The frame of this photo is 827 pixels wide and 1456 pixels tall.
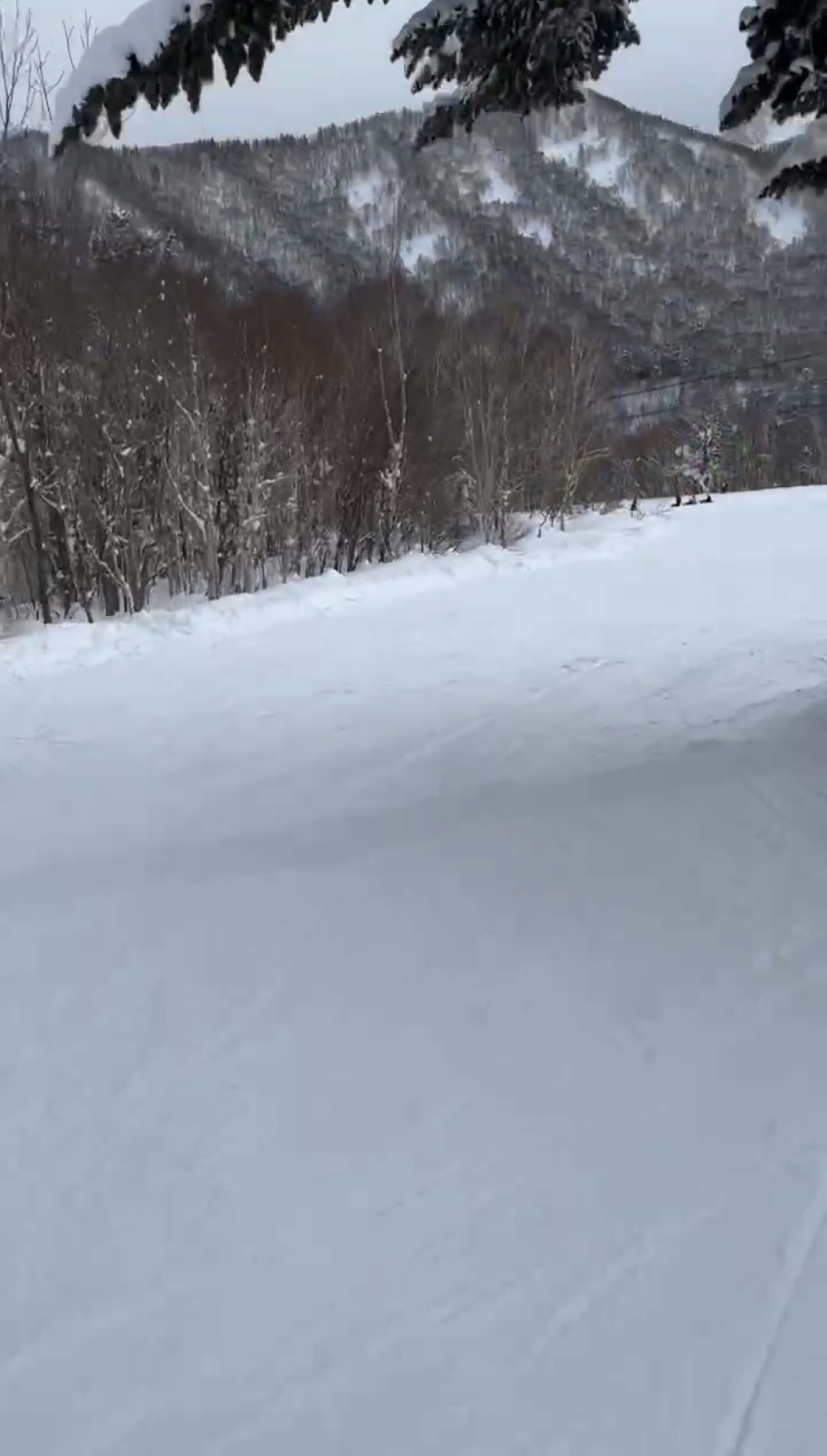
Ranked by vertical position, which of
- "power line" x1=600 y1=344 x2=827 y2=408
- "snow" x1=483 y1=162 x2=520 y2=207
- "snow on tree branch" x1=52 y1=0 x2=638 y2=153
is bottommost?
"power line" x1=600 y1=344 x2=827 y2=408

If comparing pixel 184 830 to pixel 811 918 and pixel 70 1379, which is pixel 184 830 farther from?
pixel 70 1379

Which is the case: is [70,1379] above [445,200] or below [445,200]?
below

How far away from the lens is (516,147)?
5258mm

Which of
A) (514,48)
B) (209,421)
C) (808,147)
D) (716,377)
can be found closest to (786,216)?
(808,147)

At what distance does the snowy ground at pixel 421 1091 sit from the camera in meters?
2.19

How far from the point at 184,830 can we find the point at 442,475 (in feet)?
64.5

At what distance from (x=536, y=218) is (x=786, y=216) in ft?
260

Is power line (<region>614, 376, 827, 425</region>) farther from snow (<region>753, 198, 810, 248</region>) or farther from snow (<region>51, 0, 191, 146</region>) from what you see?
snow (<region>51, 0, 191, 146</region>)

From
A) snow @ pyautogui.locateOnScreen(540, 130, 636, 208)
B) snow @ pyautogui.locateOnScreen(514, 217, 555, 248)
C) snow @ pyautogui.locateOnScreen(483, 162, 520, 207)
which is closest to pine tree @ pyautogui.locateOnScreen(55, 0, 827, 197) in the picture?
snow @ pyautogui.locateOnScreen(540, 130, 636, 208)

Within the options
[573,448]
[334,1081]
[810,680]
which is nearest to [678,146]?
[573,448]

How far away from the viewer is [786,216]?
605 cm

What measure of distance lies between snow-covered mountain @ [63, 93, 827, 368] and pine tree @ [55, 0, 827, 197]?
9.4 inches

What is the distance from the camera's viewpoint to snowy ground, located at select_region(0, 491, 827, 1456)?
A: 219 centimetres

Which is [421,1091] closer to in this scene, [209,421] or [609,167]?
[209,421]
